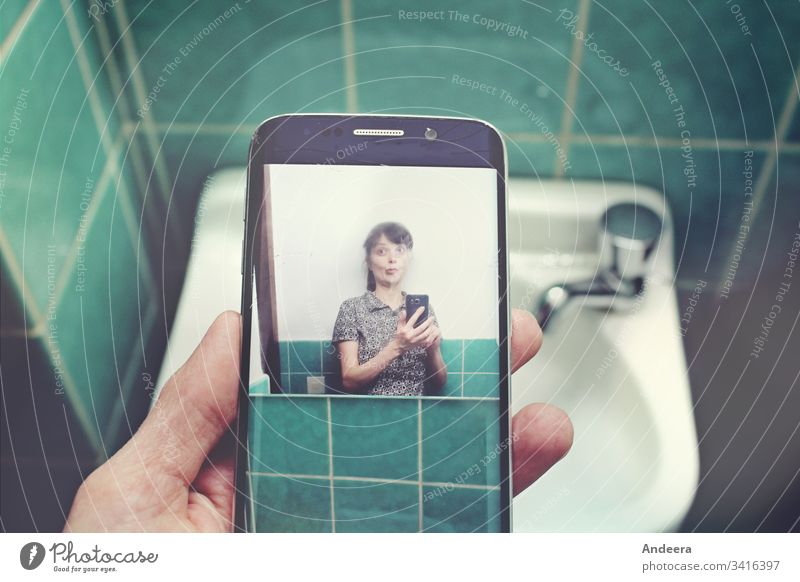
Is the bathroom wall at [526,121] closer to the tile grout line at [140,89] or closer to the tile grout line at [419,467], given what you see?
the tile grout line at [140,89]

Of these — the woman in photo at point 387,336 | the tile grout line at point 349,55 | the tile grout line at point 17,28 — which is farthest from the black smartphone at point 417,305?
the tile grout line at point 17,28

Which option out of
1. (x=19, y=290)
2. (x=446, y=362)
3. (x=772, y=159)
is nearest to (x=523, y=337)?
(x=446, y=362)

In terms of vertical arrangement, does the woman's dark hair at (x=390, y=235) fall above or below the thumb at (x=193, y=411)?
above

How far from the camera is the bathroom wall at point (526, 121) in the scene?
0.31m

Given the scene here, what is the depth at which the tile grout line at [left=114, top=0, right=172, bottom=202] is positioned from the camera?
307 millimetres

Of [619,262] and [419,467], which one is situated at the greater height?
[619,262]

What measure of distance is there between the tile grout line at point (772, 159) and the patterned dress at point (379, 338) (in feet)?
0.59

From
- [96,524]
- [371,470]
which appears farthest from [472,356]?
[96,524]

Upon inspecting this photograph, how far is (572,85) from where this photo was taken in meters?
0.32

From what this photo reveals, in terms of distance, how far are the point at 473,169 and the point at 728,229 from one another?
A: 0.15 meters

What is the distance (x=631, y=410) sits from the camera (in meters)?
0.33

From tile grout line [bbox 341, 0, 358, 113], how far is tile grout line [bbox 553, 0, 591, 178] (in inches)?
4.6

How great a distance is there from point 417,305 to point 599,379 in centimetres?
12

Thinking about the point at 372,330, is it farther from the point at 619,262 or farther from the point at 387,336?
the point at 619,262
